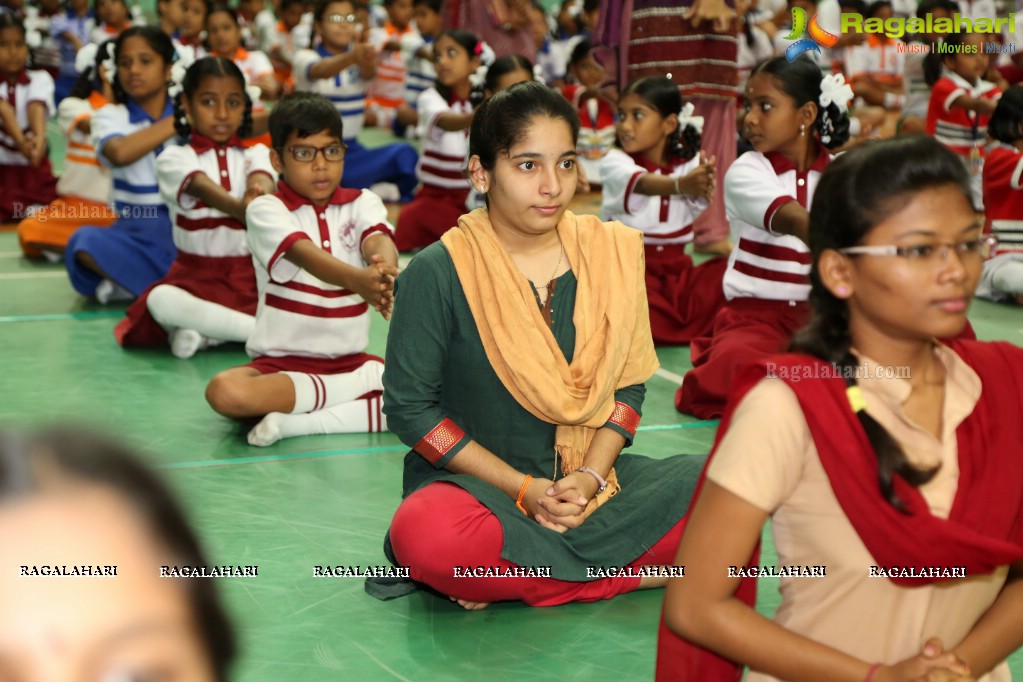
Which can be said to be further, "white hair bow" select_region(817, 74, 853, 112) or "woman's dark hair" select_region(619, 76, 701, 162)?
"woman's dark hair" select_region(619, 76, 701, 162)

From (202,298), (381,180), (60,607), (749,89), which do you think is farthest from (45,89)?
(60,607)

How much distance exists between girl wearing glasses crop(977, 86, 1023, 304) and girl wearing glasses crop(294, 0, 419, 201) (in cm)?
303

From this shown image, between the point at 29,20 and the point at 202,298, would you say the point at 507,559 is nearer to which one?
the point at 202,298

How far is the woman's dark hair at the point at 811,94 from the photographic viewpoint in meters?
3.48

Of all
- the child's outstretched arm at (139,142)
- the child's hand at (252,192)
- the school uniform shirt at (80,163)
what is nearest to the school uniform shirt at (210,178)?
the child's hand at (252,192)

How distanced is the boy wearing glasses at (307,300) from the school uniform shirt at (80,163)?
2.24m

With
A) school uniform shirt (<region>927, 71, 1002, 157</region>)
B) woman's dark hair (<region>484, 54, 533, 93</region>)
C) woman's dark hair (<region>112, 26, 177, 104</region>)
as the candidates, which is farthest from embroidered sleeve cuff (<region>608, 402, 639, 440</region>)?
school uniform shirt (<region>927, 71, 1002, 157</region>)

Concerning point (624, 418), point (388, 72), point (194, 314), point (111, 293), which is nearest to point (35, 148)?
point (111, 293)

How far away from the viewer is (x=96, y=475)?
0.58m

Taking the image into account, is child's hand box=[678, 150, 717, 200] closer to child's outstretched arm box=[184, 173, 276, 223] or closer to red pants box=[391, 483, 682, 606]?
child's outstretched arm box=[184, 173, 276, 223]

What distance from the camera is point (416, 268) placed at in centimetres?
233

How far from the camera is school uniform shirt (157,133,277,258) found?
4020mm

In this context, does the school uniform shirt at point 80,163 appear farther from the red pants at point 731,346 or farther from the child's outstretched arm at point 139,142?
the red pants at point 731,346

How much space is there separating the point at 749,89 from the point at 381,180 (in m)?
3.68
